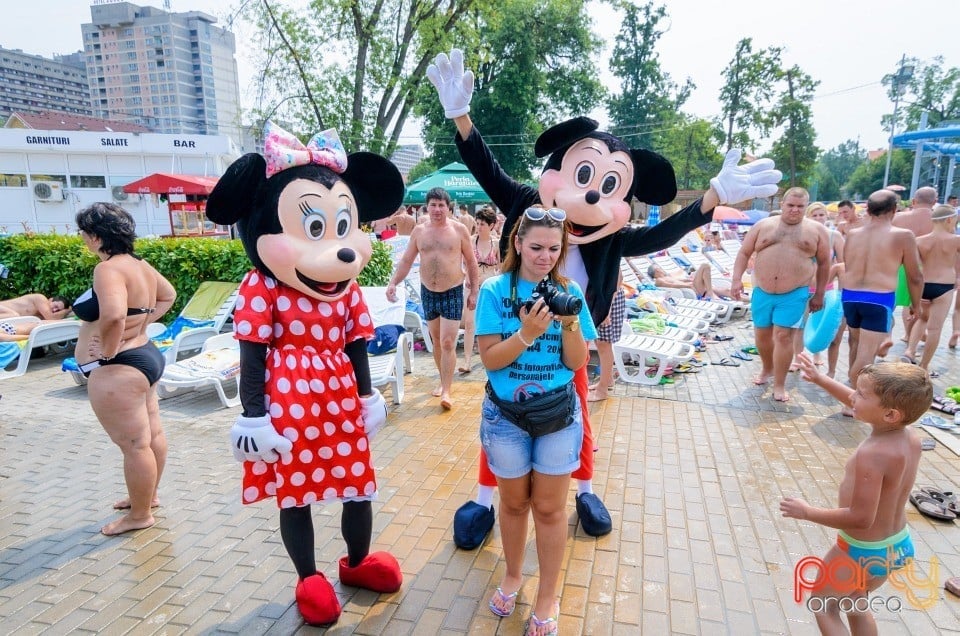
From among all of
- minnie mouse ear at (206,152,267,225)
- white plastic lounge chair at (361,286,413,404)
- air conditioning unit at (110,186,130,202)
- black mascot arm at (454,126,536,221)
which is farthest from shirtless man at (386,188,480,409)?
air conditioning unit at (110,186,130,202)

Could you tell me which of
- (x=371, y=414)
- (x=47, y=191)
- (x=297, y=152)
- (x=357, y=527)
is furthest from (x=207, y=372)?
(x=47, y=191)

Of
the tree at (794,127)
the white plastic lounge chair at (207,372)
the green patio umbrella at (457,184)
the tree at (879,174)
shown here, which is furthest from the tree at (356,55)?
the tree at (879,174)

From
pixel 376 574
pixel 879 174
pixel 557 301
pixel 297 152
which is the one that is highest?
pixel 879 174

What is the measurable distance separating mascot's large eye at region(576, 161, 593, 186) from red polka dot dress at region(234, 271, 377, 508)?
53.8 inches

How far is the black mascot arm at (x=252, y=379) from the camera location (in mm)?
2135

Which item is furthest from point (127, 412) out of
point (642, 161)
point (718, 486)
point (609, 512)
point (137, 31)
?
point (137, 31)

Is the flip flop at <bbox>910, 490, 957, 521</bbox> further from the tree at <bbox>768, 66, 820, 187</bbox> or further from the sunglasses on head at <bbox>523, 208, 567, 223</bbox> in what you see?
the tree at <bbox>768, 66, 820, 187</bbox>

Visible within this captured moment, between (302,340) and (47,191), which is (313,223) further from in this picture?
(47,191)

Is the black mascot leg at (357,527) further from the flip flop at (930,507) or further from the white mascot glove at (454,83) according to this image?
the flip flop at (930,507)

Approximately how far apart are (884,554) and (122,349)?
3588 millimetres

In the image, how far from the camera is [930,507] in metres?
3.24

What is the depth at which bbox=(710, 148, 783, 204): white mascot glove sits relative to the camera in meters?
2.71

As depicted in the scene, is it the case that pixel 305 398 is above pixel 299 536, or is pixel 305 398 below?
above

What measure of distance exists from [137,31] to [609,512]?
413 feet
